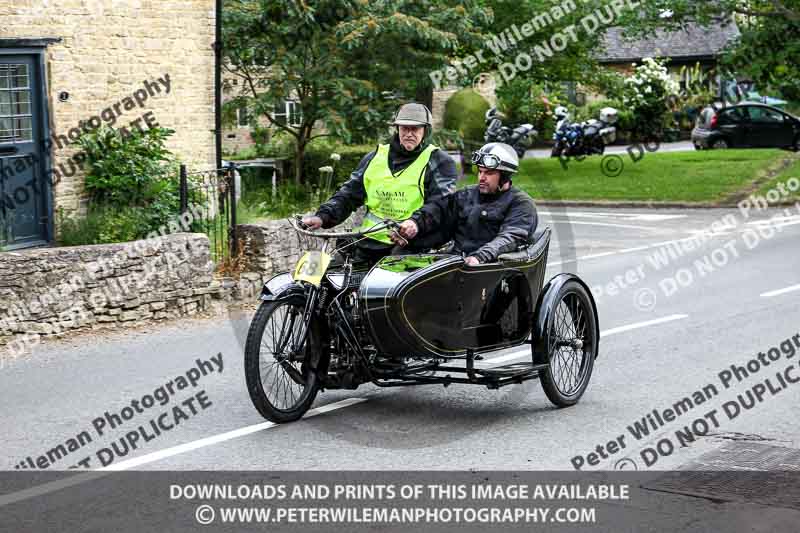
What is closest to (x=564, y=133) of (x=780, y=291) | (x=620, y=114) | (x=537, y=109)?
(x=537, y=109)

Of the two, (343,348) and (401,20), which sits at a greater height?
(401,20)

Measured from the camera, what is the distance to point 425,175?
347 inches

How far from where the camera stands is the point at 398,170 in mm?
8852

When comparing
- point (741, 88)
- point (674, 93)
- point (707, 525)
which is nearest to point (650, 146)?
point (674, 93)

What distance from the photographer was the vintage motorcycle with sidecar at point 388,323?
7.85 meters

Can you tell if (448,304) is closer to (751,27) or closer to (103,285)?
(103,285)

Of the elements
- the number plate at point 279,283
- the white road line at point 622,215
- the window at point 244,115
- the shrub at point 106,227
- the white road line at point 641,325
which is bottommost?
the white road line at point 622,215

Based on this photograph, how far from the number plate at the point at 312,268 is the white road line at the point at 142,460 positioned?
3.18 feet

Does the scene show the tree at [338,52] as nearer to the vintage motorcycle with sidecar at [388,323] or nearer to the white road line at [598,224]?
the white road line at [598,224]

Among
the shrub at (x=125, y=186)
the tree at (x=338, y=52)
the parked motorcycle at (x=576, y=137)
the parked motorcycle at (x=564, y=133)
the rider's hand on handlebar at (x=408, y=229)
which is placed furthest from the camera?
the parked motorcycle at (x=576, y=137)

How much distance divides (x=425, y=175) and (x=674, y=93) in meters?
39.5

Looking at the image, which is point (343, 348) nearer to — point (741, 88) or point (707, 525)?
point (707, 525)

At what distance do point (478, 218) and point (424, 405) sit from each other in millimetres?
1344

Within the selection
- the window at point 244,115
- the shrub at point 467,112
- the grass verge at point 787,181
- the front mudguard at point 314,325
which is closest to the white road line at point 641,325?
the front mudguard at point 314,325
